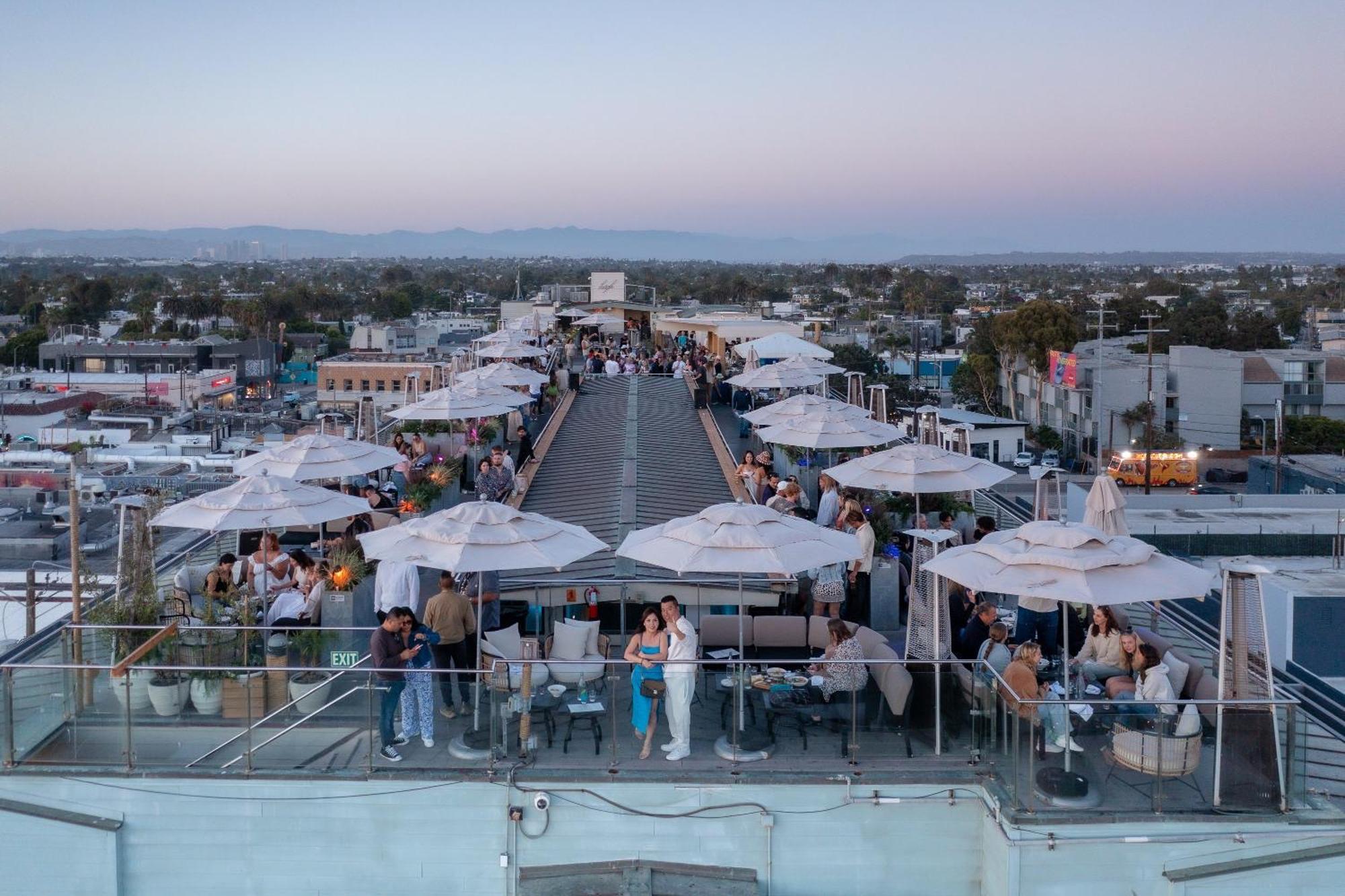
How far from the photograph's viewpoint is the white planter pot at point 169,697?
345 inches

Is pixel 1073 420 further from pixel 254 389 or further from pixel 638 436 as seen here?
pixel 254 389

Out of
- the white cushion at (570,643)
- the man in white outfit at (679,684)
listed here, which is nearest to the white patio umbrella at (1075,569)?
the man in white outfit at (679,684)

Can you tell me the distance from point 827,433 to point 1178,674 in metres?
6.25

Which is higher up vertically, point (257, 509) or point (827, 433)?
point (827, 433)

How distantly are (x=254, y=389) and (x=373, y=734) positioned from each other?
81.7 m

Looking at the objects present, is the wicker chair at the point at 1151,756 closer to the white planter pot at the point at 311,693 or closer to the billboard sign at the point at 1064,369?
the white planter pot at the point at 311,693

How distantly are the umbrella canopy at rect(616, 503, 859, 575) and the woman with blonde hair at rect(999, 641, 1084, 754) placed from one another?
1.54m

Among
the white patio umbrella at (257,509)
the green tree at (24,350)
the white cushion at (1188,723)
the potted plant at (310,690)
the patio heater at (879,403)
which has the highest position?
the patio heater at (879,403)

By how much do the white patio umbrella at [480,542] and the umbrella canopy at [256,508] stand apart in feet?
4.84

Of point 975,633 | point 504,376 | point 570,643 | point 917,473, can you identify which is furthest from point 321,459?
point 504,376

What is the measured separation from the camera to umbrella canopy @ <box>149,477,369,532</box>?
10.6 meters

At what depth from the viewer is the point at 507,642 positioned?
10.0 meters

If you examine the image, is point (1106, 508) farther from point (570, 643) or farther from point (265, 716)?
point (265, 716)

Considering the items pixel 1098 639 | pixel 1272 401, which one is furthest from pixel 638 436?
pixel 1272 401
